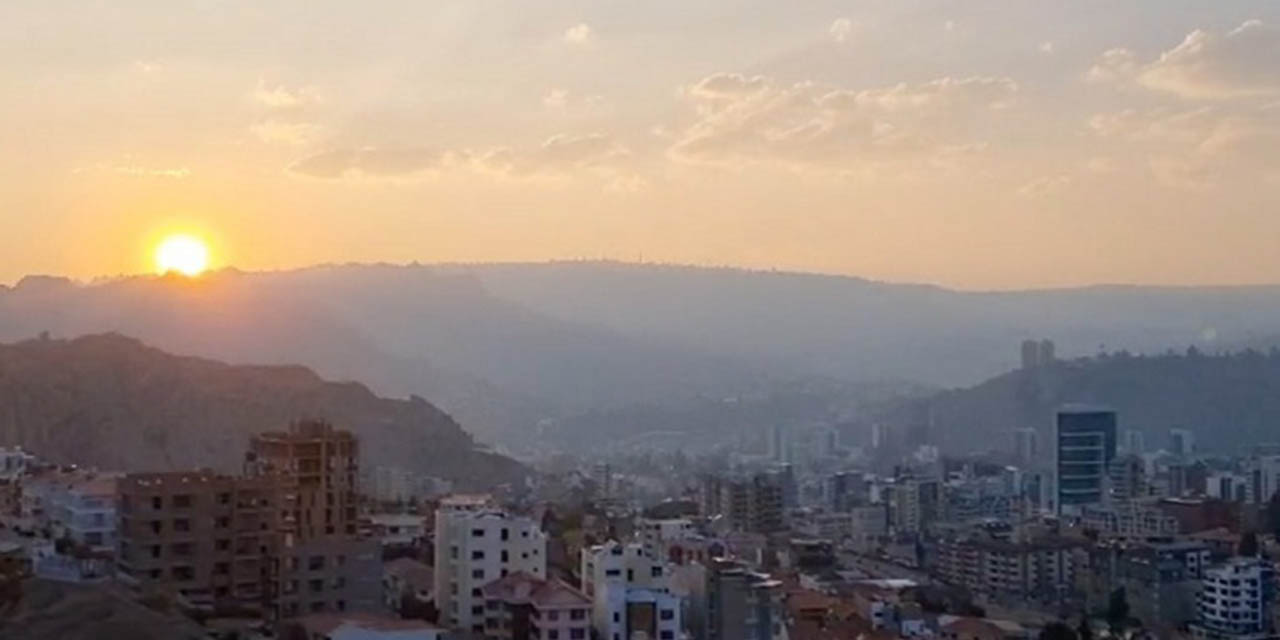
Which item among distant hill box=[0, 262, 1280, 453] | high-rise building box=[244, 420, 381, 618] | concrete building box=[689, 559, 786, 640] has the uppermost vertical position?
distant hill box=[0, 262, 1280, 453]

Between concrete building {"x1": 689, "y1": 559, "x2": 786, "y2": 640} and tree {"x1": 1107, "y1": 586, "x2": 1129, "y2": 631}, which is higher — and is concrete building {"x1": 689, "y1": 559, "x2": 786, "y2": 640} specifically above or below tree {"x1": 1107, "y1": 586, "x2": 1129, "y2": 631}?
above

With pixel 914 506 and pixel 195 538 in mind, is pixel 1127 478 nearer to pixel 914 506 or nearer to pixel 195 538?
pixel 914 506

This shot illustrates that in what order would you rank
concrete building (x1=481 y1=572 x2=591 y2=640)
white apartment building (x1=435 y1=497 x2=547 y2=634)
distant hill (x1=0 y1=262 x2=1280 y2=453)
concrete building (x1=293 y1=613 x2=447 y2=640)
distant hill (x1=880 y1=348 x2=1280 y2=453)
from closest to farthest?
concrete building (x1=293 y1=613 x2=447 y2=640), concrete building (x1=481 y1=572 x2=591 y2=640), white apartment building (x1=435 y1=497 x2=547 y2=634), distant hill (x1=880 y1=348 x2=1280 y2=453), distant hill (x1=0 y1=262 x2=1280 y2=453)

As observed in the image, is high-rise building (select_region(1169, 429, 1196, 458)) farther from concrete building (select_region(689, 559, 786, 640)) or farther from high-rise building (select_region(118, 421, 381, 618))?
high-rise building (select_region(118, 421, 381, 618))

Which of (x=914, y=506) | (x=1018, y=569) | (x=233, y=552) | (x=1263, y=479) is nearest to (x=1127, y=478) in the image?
(x=1263, y=479)

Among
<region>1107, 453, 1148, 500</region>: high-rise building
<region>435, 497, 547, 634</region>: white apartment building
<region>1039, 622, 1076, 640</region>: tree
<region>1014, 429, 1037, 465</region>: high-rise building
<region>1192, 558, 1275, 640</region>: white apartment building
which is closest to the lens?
<region>435, 497, 547, 634</region>: white apartment building

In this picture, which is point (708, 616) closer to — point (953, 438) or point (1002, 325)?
point (953, 438)

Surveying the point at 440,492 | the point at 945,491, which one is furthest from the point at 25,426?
the point at 945,491

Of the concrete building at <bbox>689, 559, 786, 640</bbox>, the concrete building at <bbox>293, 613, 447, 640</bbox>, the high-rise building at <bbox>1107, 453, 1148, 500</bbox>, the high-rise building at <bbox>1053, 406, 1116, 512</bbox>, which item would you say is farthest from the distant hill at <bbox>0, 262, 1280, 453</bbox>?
the concrete building at <bbox>293, 613, 447, 640</bbox>
